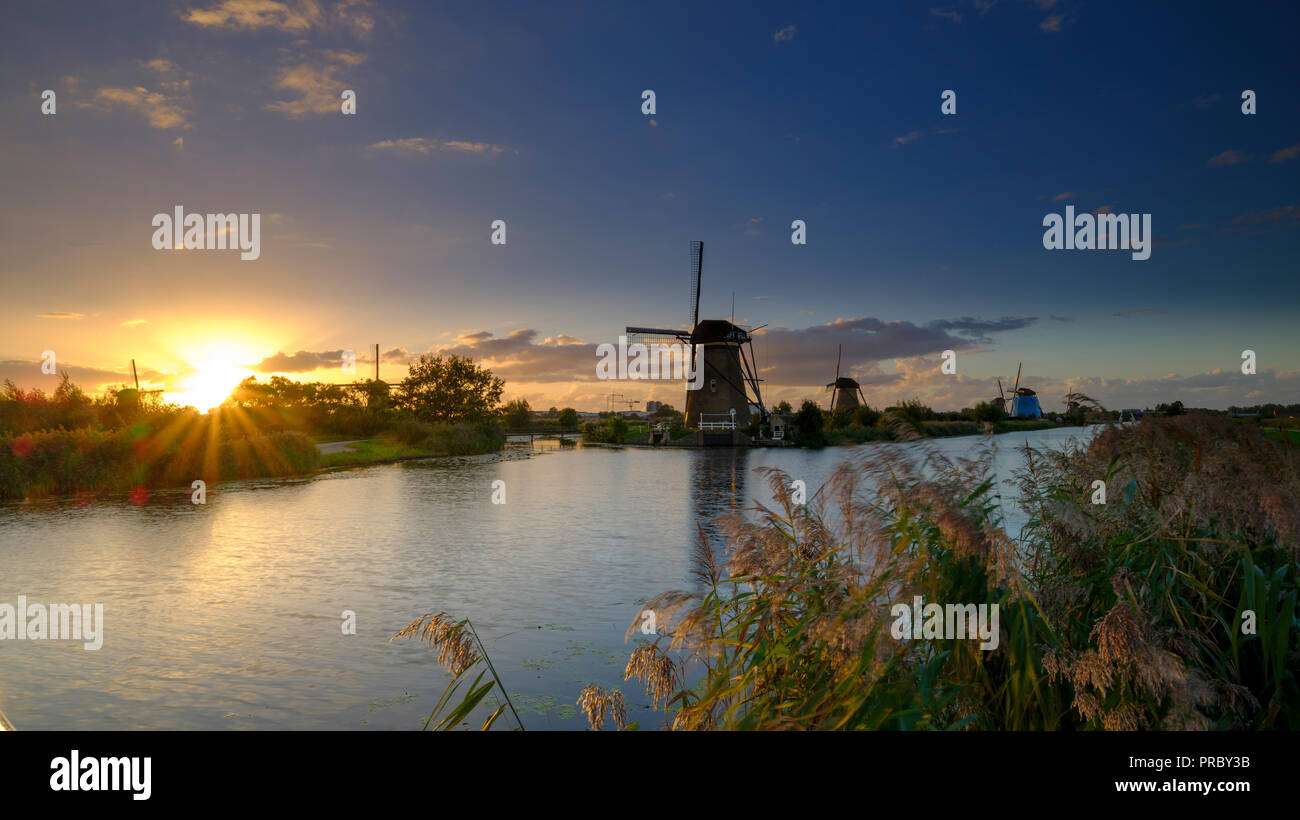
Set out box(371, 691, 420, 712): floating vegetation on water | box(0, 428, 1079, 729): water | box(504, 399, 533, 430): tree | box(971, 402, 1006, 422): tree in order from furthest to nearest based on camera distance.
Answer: box(504, 399, 533, 430): tree, box(971, 402, 1006, 422): tree, box(0, 428, 1079, 729): water, box(371, 691, 420, 712): floating vegetation on water

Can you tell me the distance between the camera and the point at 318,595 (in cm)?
1230

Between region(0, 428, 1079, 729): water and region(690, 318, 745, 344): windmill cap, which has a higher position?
region(690, 318, 745, 344): windmill cap

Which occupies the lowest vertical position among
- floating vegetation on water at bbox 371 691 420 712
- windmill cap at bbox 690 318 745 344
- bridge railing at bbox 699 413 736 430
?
floating vegetation on water at bbox 371 691 420 712

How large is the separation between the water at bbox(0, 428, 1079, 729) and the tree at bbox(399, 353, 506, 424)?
39526 mm

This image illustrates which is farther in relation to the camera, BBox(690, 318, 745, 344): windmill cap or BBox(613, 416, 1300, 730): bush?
BBox(690, 318, 745, 344): windmill cap

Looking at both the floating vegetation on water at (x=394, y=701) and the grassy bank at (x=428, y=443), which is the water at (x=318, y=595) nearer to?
the floating vegetation on water at (x=394, y=701)

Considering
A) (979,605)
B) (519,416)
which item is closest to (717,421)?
(519,416)

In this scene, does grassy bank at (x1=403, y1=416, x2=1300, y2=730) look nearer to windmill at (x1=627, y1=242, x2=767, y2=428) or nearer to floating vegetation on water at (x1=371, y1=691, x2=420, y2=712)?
floating vegetation on water at (x1=371, y1=691, x2=420, y2=712)

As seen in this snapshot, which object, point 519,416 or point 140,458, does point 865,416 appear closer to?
point 519,416

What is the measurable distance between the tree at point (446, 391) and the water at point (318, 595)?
39526 millimetres

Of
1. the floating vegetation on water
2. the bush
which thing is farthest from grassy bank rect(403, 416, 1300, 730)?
the floating vegetation on water

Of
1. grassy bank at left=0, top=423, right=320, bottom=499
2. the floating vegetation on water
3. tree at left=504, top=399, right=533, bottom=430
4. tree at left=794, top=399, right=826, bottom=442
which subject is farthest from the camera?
tree at left=504, top=399, right=533, bottom=430

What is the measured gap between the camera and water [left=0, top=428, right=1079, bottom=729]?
752cm
